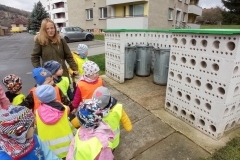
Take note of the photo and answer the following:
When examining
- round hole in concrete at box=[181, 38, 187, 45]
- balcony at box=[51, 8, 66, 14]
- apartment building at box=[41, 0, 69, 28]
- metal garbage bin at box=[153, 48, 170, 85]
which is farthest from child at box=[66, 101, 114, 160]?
balcony at box=[51, 8, 66, 14]

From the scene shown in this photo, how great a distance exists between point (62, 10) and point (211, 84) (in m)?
45.3

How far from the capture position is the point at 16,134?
47.2 inches

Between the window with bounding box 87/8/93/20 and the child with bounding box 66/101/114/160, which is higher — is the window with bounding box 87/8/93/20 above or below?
above

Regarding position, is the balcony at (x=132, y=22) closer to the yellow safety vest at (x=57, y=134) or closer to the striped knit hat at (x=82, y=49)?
the striped knit hat at (x=82, y=49)

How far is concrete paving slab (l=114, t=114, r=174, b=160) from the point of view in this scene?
2639 millimetres

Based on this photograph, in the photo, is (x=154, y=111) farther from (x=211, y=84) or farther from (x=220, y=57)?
(x=220, y=57)

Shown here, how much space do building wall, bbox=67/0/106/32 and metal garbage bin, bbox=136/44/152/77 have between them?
20.9 meters

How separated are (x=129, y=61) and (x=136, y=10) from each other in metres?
16.0

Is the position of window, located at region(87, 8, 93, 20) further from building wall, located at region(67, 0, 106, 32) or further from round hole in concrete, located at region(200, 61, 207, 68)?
round hole in concrete, located at region(200, 61, 207, 68)

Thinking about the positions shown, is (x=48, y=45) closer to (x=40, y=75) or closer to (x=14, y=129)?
(x=40, y=75)

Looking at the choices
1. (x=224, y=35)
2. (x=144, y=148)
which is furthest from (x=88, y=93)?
(x=224, y=35)

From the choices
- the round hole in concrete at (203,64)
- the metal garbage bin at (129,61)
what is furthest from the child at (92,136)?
the metal garbage bin at (129,61)

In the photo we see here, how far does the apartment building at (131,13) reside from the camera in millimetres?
18188

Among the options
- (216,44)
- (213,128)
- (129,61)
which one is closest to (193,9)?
(129,61)
